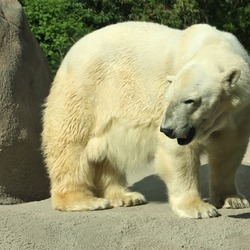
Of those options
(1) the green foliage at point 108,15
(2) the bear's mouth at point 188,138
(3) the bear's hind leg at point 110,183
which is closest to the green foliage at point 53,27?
(1) the green foliage at point 108,15

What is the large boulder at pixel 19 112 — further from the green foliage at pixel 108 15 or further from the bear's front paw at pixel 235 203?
the green foliage at pixel 108 15

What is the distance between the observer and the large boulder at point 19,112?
5566 millimetres

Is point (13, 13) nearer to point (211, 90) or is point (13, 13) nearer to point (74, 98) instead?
point (74, 98)

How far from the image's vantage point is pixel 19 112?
223 inches

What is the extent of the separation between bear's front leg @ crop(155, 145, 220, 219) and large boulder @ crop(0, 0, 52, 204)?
170 centimetres

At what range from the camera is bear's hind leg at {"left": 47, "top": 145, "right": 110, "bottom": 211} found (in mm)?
4816

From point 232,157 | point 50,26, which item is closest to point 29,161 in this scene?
point 232,157

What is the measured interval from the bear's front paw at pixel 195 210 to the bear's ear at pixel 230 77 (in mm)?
831

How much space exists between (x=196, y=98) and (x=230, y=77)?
0.25m

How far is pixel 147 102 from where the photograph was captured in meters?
4.54

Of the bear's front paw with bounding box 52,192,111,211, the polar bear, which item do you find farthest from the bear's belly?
the bear's front paw with bounding box 52,192,111,211

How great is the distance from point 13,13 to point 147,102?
2.01m

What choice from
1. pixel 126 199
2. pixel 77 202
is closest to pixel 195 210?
pixel 126 199

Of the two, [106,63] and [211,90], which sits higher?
[211,90]
